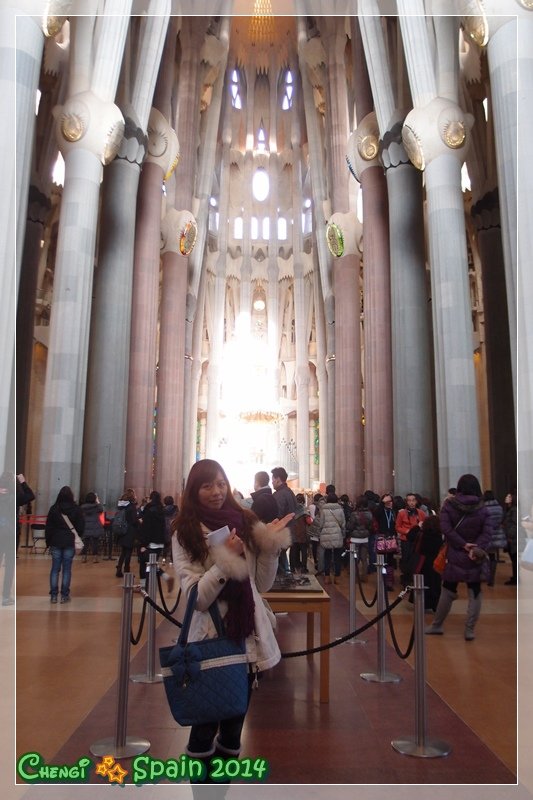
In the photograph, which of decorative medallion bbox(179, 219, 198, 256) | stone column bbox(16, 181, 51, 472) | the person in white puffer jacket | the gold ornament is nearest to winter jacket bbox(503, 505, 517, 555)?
the person in white puffer jacket

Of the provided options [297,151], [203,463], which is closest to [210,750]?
[203,463]

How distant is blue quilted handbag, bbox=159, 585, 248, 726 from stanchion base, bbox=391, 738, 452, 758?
1.42 m

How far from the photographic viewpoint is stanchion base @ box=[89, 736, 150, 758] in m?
3.12

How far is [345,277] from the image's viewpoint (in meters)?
25.0

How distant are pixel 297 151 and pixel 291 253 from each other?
6.67 metres

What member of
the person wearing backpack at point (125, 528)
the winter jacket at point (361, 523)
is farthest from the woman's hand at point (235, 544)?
the winter jacket at point (361, 523)

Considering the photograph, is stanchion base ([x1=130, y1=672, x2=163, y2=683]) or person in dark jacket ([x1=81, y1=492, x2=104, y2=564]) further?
person in dark jacket ([x1=81, y1=492, x2=104, y2=564])

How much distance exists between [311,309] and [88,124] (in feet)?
89.0

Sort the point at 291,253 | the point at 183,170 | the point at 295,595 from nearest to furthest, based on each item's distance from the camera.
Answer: the point at 295,595 < the point at 183,170 < the point at 291,253

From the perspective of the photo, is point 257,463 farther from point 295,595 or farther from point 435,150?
point 295,595

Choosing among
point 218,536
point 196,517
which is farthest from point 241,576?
point 196,517

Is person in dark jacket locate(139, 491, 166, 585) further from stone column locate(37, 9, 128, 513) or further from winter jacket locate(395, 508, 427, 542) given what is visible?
stone column locate(37, 9, 128, 513)

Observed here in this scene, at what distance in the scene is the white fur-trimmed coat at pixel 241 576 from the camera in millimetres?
2328

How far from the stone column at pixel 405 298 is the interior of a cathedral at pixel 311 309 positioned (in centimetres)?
6
